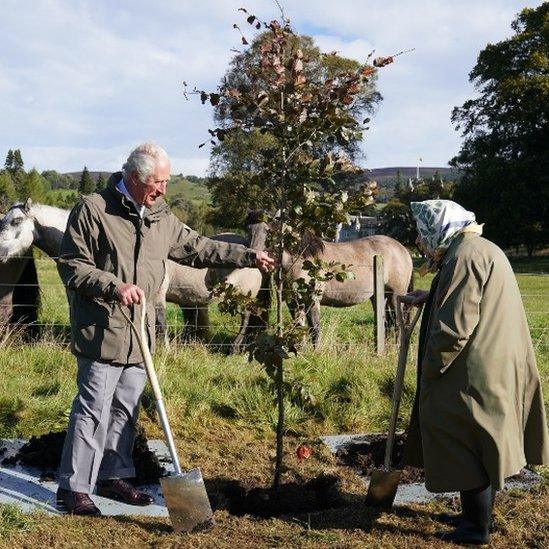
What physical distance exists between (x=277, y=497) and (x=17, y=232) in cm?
595

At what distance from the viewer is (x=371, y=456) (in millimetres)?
5730

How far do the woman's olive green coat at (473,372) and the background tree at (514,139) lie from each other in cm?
3085

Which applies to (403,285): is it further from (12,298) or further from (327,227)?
(327,227)

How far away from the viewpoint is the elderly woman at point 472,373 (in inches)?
152

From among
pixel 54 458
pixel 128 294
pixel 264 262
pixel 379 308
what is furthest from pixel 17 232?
pixel 128 294

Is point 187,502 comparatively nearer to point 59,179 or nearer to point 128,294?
point 128,294

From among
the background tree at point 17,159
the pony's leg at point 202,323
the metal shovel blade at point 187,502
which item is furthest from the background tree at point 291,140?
the background tree at point 17,159

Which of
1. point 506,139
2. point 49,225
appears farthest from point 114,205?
point 506,139

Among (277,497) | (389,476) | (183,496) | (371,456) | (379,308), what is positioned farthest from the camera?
(379,308)

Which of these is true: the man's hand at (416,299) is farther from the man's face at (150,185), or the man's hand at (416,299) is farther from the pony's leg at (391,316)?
the pony's leg at (391,316)

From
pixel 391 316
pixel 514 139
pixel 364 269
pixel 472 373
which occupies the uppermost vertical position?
pixel 514 139

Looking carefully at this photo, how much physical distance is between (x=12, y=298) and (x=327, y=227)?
6450 mm

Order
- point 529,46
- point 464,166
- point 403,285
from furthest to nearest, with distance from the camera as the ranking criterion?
point 464,166
point 529,46
point 403,285

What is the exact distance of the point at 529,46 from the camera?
1385 inches
